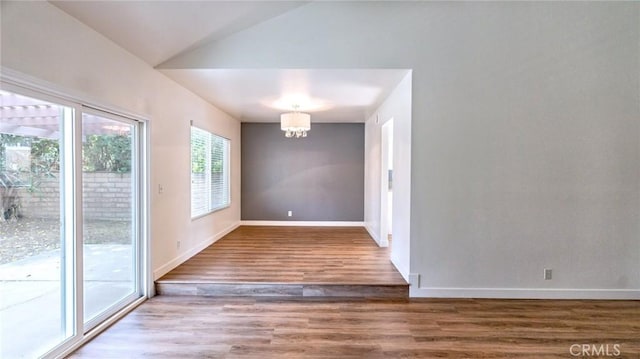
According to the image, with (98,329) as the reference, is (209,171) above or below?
above

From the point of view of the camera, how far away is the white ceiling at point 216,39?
270 cm

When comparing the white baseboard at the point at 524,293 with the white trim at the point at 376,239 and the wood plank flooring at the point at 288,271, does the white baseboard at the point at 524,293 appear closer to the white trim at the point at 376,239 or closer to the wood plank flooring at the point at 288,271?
the wood plank flooring at the point at 288,271

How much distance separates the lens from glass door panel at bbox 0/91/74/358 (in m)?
2.12

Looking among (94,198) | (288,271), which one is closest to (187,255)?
(288,271)

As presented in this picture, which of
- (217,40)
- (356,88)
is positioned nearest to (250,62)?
(217,40)

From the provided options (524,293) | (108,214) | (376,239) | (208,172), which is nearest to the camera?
(108,214)

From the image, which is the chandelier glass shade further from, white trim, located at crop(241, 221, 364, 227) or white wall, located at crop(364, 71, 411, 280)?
white trim, located at crop(241, 221, 364, 227)

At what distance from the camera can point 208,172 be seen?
5703mm

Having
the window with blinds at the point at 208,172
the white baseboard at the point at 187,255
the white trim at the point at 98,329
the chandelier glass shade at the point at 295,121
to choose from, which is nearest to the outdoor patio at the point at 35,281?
the white trim at the point at 98,329

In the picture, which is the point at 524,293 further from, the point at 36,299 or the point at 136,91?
the point at 136,91

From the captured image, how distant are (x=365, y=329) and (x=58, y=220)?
267 centimetres

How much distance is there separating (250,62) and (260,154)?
4.06 m

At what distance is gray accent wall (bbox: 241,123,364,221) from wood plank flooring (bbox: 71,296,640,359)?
3.98 metres

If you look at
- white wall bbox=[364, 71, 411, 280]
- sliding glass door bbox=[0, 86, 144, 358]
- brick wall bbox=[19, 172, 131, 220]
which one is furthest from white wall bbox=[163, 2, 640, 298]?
brick wall bbox=[19, 172, 131, 220]
